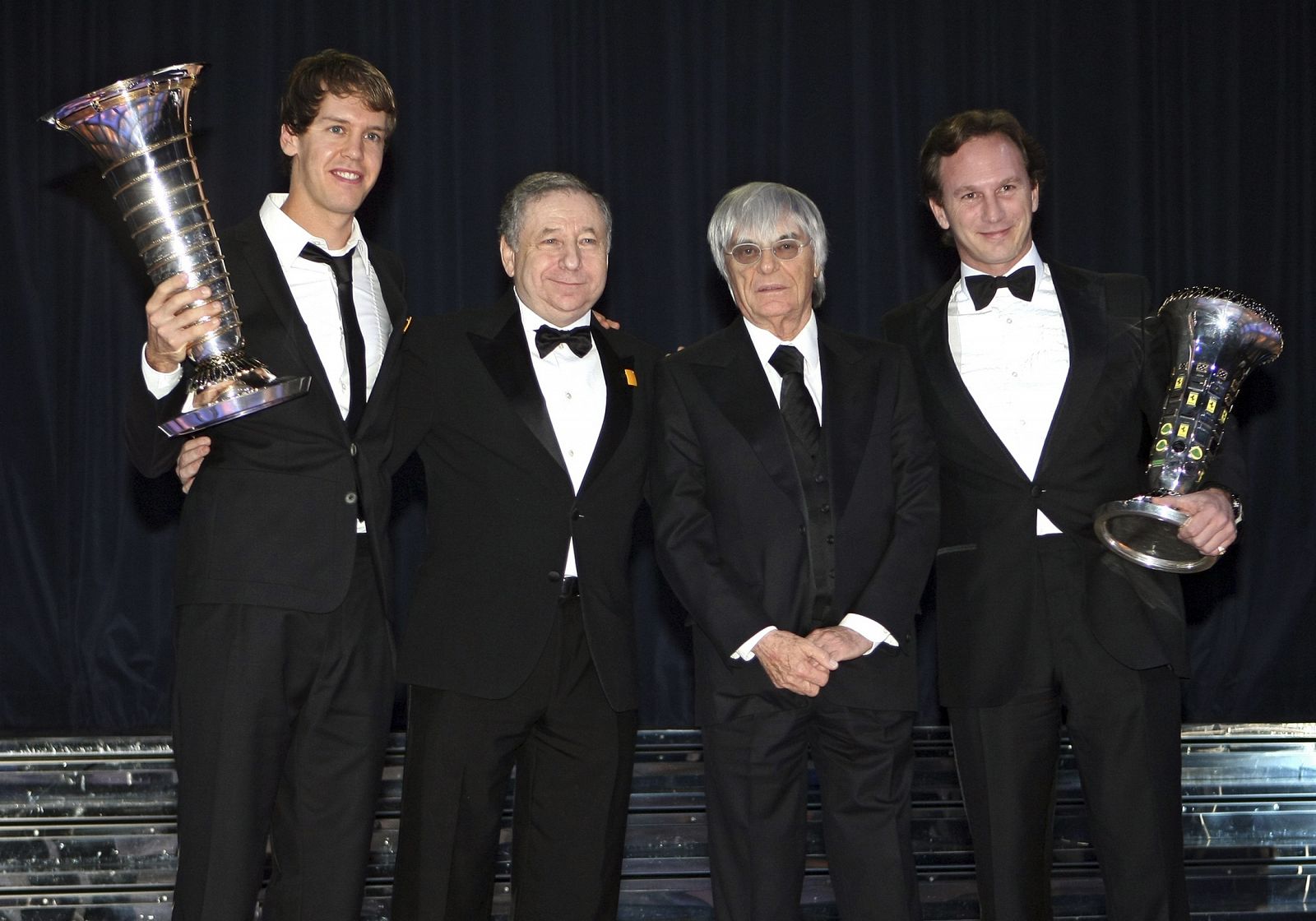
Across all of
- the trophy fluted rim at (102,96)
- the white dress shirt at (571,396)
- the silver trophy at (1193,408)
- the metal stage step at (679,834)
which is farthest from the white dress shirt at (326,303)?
the metal stage step at (679,834)

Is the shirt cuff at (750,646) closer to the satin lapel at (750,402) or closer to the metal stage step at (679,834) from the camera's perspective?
the satin lapel at (750,402)

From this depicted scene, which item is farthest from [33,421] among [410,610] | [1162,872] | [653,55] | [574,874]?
[1162,872]

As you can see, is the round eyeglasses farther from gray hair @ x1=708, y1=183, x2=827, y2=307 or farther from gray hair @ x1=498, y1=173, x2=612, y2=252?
gray hair @ x1=498, y1=173, x2=612, y2=252

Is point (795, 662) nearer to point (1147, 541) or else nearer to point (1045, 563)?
point (1045, 563)

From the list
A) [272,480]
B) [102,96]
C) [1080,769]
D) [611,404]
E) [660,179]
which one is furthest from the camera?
[660,179]

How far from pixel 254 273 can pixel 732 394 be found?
3.24 ft

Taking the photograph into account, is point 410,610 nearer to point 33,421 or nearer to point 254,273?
point 254,273

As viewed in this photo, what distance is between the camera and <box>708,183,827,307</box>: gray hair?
9.52ft

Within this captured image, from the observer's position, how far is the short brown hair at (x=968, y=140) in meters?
3.05

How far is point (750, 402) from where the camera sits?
9.44 ft

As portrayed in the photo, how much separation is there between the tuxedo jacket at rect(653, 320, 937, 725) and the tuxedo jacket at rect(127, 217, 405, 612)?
0.63 m

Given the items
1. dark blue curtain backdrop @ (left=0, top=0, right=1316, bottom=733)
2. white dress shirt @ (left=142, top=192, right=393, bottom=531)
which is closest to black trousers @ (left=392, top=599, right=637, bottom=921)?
white dress shirt @ (left=142, top=192, right=393, bottom=531)

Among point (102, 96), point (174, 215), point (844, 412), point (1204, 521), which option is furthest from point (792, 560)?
point (102, 96)

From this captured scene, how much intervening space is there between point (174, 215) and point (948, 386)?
1.56 m
